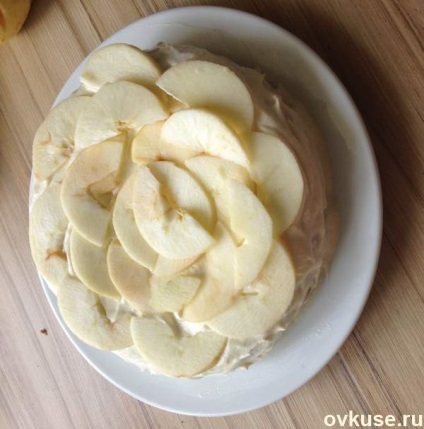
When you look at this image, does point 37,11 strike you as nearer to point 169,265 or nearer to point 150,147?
point 150,147

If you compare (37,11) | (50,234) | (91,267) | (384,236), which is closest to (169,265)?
(91,267)

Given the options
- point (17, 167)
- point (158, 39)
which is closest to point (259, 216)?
point (158, 39)

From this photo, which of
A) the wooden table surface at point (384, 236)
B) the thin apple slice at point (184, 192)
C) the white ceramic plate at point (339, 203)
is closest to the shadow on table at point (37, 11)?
the wooden table surface at point (384, 236)

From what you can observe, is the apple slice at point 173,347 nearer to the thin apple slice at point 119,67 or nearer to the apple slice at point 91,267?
the apple slice at point 91,267

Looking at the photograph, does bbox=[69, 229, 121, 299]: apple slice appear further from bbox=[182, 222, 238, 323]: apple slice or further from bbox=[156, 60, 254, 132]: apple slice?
bbox=[156, 60, 254, 132]: apple slice

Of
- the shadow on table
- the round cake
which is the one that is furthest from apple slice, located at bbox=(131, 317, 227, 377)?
the shadow on table

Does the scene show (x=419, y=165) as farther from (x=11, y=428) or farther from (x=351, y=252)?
(x=11, y=428)
